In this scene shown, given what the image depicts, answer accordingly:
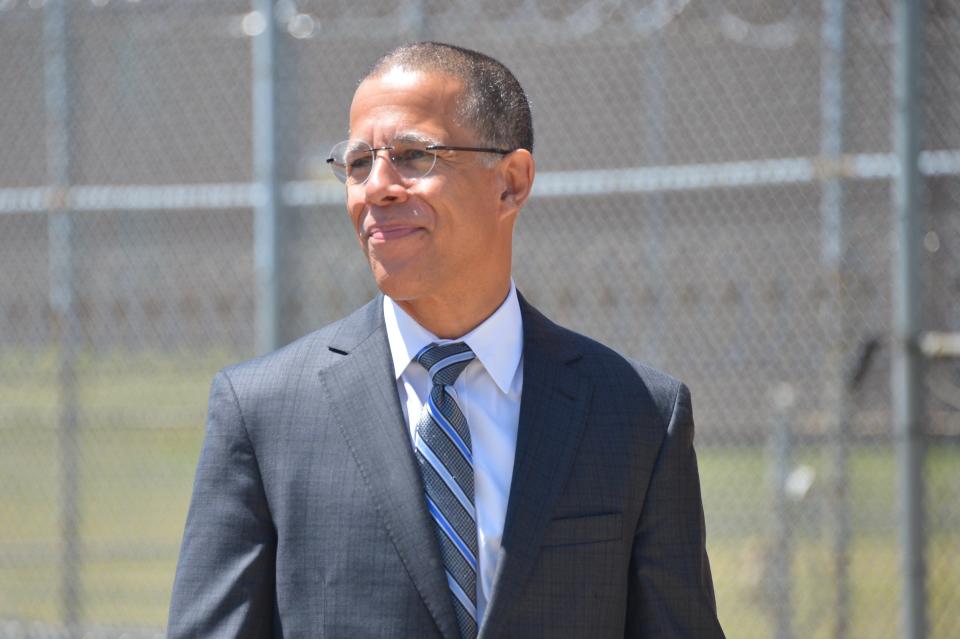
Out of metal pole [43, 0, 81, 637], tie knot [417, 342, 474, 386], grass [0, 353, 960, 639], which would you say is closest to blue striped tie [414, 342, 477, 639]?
tie knot [417, 342, 474, 386]

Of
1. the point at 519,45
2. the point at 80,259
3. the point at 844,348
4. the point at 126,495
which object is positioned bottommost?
the point at 126,495

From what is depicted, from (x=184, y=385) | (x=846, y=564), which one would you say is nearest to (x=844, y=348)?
(x=846, y=564)

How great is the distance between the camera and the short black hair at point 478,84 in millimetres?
2293

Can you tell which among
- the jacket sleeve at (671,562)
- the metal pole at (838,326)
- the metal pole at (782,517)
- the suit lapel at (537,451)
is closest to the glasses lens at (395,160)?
the suit lapel at (537,451)

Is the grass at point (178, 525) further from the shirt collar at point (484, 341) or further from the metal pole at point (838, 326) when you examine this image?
the shirt collar at point (484, 341)

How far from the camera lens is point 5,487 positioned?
9.55 m

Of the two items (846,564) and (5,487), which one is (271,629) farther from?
(5,487)

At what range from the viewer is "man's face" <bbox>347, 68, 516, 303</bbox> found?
2258 millimetres

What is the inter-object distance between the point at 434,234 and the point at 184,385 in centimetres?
1036

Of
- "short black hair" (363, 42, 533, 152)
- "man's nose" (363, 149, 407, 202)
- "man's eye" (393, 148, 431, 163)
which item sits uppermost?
"short black hair" (363, 42, 533, 152)

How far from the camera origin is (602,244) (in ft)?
25.7

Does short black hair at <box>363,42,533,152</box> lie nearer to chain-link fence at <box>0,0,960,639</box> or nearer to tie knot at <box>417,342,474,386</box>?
tie knot at <box>417,342,474,386</box>

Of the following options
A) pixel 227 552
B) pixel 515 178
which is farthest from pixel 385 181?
pixel 227 552

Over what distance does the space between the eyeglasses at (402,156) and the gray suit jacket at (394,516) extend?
1.03 ft
